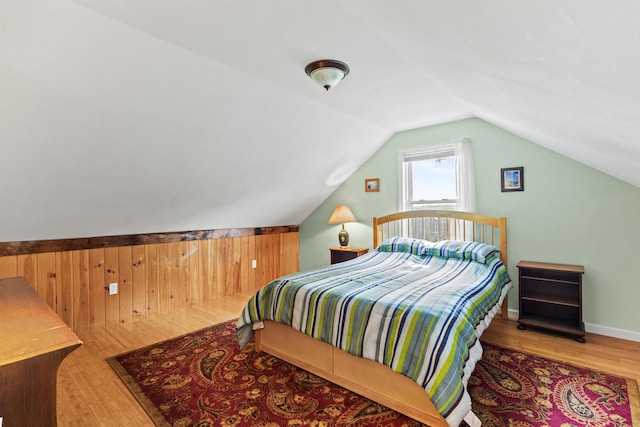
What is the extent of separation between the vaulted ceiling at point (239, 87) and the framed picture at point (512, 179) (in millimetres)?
492

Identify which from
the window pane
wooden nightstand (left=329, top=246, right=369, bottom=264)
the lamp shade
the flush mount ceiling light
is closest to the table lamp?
the lamp shade

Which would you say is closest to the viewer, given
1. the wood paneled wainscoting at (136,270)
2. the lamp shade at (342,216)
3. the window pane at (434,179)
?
the wood paneled wainscoting at (136,270)

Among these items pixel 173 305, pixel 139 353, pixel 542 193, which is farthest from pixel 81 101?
pixel 542 193

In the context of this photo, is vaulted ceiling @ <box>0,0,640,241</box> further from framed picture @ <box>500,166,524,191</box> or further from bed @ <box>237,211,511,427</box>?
bed @ <box>237,211,511,427</box>

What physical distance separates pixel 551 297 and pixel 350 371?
2275 millimetres

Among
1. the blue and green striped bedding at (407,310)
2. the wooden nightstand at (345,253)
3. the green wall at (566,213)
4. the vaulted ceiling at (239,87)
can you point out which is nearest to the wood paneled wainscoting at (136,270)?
the vaulted ceiling at (239,87)

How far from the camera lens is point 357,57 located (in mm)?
2180

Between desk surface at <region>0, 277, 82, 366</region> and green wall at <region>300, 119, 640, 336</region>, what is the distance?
12.5ft

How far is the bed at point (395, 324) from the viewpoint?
69.0 inches

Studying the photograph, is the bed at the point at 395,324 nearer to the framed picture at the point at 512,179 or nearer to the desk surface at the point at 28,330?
the framed picture at the point at 512,179

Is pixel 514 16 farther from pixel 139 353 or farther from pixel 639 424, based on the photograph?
pixel 139 353

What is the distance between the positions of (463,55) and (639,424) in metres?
2.24

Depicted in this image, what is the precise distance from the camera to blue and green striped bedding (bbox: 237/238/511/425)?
68.5 inches

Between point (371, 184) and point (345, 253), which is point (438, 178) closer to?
point (371, 184)
